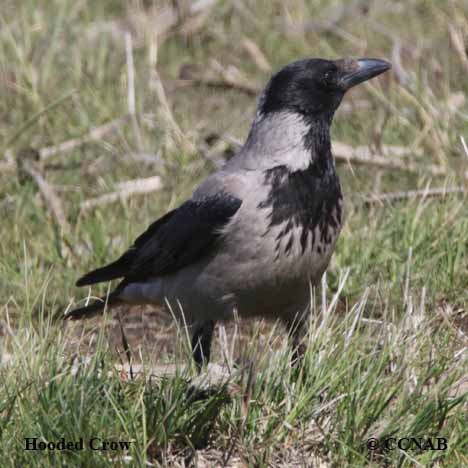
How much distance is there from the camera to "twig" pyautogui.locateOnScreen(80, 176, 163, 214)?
6.02 meters

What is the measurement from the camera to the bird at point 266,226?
4.26 meters

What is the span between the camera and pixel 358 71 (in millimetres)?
4762

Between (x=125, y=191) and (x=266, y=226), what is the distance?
202 cm

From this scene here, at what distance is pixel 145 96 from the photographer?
23.7 feet

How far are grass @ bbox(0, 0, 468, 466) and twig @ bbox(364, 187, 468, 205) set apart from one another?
2.0 inches

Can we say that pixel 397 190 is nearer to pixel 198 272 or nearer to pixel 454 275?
pixel 454 275

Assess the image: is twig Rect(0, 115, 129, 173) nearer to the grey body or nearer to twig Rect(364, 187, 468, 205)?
twig Rect(364, 187, 468, 205)

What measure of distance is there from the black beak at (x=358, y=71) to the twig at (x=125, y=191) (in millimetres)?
1740

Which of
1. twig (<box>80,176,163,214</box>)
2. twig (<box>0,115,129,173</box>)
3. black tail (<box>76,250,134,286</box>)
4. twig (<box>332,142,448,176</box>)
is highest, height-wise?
twig (<box>332,142,448,176</box>)

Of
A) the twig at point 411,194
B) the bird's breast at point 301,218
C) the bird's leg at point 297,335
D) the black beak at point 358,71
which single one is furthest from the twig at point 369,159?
the bird's leg at point 297,335

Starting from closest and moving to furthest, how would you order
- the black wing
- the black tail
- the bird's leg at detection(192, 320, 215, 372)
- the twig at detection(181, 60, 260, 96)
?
the black wing, the bird's leg at detection(192, 320, 215, 372), the black tail, the twig at detection(181, 60, 260, 96)

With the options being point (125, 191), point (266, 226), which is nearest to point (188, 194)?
point (125, 191)

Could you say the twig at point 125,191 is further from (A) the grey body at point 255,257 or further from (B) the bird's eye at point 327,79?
(B) the bird's eye at point 327,79

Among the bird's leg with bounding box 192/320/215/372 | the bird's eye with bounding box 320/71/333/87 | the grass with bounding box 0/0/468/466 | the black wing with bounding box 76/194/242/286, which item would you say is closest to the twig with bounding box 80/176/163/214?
the grass with bounding box 0/0/468/466
